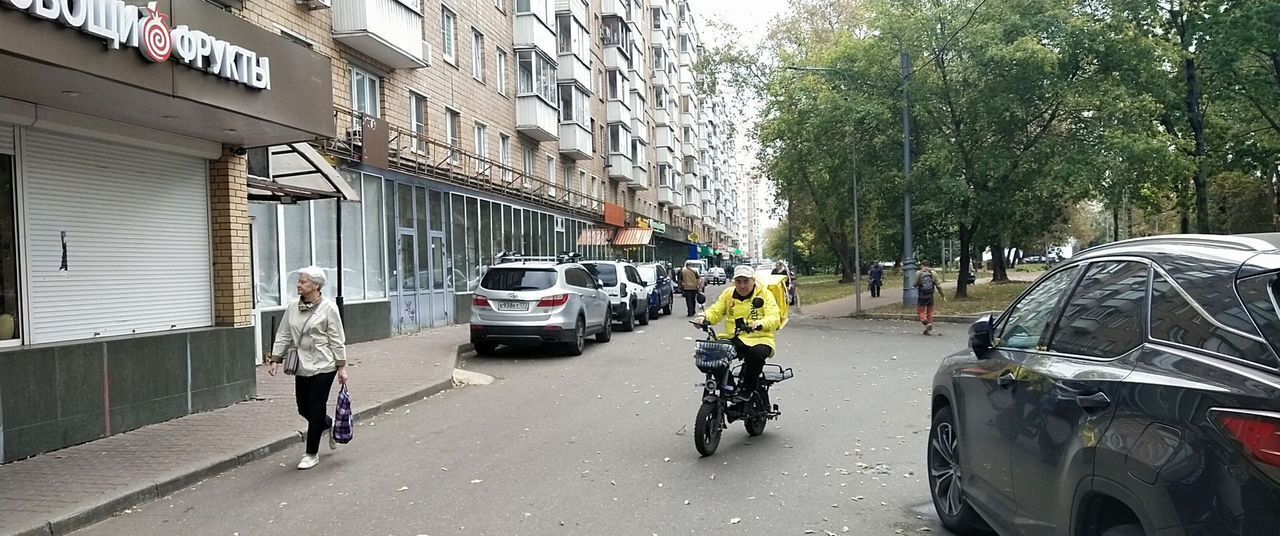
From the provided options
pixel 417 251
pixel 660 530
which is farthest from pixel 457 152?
pixel 660 530

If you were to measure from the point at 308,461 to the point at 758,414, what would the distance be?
377 cm

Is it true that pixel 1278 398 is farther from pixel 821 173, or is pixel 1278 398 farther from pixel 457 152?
pixel 821 173

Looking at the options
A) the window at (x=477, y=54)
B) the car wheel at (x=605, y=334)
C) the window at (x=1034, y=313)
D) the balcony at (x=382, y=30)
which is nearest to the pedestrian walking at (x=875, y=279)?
the window at (x=477, y=54)

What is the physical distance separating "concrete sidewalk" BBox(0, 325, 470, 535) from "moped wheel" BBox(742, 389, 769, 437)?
3589 millimetres

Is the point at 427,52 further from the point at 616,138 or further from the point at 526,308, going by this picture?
the point at 616,138

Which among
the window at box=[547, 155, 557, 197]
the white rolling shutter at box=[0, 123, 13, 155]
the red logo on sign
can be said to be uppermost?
the window at box=[547, 155, 557, 197]

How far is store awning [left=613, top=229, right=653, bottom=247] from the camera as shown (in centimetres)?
3962

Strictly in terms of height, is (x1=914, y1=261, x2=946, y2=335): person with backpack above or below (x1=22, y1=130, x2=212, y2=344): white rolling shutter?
below

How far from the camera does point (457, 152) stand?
22.6 meters

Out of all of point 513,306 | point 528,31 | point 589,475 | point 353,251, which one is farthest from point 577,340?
point 528,31

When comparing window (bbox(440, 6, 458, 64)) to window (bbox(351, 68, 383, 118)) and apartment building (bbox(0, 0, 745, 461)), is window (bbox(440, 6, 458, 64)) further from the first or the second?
window (bbox(351, 68, 383, 118))

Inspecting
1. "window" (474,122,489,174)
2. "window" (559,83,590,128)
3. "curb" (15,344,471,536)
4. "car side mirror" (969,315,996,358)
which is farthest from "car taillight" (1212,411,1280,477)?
"window" (559,83,590,128)

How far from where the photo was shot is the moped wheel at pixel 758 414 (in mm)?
7406

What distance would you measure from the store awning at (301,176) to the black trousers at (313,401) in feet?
16.5
